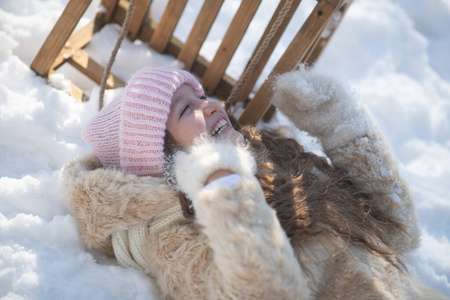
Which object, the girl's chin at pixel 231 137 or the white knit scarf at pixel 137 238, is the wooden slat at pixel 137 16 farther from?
the white knit scarf at pixel 137 238

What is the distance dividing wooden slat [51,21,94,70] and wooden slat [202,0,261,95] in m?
0.67

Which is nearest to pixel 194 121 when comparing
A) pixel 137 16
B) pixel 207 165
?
pixel 207 165

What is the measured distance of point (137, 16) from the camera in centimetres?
199

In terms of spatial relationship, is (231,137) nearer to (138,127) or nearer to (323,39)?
(138,127)

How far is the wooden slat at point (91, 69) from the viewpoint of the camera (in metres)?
1.91

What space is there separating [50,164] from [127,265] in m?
0.63

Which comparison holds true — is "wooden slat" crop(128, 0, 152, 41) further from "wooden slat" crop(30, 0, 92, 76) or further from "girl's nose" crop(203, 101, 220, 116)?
"girl's nose" crop(203, 101, 220, 116)

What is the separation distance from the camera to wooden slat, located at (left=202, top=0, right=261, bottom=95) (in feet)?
5.68

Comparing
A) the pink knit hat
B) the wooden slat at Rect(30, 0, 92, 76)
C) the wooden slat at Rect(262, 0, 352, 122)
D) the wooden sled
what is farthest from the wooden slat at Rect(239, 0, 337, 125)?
the wooden slat at Rect(30, 0, 92, 76)

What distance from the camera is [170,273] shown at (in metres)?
1.09

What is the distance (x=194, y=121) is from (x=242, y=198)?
419 millimetres

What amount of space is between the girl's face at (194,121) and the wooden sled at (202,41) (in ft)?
1.48

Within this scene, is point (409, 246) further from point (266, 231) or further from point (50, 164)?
point (50, 164)

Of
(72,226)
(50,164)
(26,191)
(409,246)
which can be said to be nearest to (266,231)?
(72,226)
